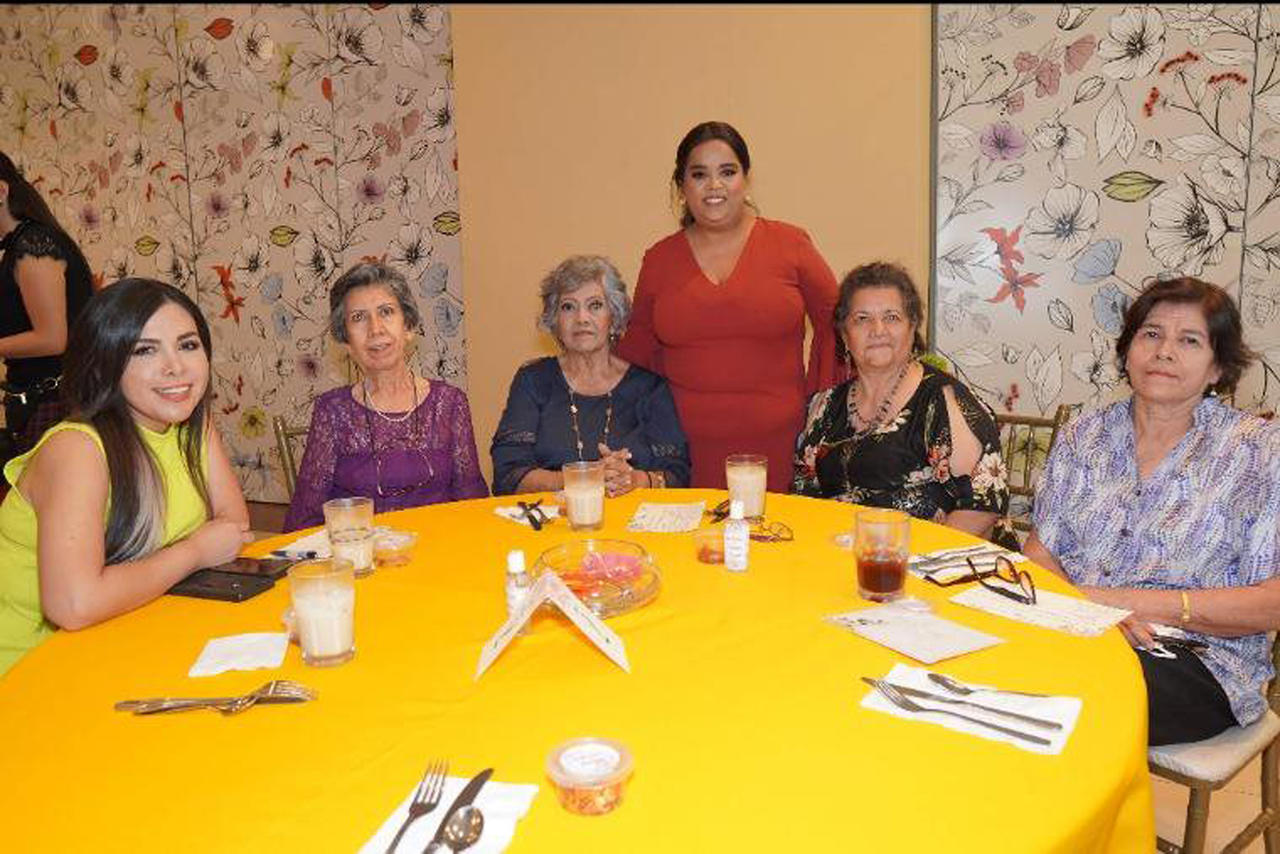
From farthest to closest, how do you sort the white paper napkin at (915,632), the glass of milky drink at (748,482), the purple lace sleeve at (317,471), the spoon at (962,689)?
the purple lace sleeve at (317,471) < the glass of milky drink at (748,482) < the white paper napkin at (915,632) < the spoon at (962,689)

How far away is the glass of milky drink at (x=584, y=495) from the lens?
2139 mm

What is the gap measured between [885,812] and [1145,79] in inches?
129

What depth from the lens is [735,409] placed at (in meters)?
3.16

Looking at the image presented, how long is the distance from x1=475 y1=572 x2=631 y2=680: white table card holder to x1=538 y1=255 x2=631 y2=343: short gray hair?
64.0 inches

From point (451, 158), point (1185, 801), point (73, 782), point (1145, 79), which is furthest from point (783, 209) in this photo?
point (73, 782)

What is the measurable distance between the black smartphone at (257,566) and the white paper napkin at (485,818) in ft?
2.88

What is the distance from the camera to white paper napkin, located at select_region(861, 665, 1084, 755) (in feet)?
3.82

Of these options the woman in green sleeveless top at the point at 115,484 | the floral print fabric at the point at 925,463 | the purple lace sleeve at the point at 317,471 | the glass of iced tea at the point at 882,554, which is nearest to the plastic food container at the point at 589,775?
the glass of iced tea at the point at 882,554

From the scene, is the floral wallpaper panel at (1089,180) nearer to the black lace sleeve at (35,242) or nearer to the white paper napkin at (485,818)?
the white paper napkin at (485,818)

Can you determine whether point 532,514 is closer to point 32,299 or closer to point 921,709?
point 921,709

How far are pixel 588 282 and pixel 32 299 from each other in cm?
227

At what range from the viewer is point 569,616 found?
4.64 feet

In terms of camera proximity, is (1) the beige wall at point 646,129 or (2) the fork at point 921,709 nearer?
(2) the fork at point 921,709

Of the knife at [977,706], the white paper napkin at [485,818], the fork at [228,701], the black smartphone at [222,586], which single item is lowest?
the white paper napkin at [485,818]
